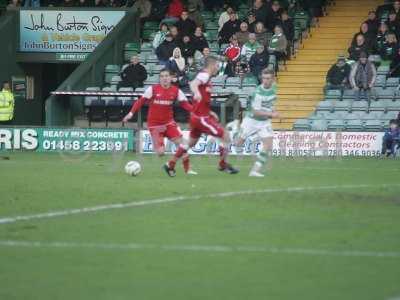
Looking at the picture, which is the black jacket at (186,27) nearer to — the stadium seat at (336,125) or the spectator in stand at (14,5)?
the stadium seat at (336,125)

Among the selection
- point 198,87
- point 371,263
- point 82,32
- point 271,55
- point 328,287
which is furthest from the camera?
point 82,32

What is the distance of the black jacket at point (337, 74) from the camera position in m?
29.9

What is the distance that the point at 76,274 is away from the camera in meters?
8.94

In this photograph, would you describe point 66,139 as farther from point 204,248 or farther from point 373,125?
point 204,248

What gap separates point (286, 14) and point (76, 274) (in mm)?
23795

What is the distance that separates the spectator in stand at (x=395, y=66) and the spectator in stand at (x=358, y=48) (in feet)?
2.57

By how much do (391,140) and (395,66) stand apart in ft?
10.7

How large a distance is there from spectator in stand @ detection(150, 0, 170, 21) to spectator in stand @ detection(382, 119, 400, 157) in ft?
33.1

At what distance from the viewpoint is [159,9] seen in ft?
115

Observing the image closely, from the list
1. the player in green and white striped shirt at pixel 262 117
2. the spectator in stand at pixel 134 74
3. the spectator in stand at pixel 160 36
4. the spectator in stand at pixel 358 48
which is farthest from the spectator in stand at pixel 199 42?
the player in green and white striped shirt at pixel 262 117

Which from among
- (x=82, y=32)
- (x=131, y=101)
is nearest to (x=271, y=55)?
(x=131, y=101)

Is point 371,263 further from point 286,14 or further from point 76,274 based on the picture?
point 286,14

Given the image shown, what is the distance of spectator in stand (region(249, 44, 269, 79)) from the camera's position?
3053 cm

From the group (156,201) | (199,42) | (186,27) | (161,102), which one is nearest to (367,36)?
(199,42)
